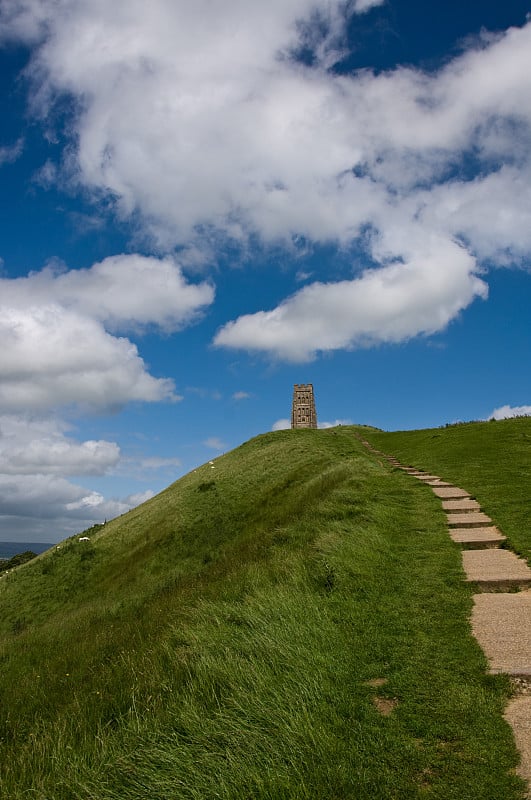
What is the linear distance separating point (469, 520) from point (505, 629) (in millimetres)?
6847

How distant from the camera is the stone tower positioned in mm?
78188

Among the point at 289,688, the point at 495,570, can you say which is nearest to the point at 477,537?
the point at 495,570

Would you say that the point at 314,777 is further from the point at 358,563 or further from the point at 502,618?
the point at 358,563

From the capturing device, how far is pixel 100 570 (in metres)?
25.6

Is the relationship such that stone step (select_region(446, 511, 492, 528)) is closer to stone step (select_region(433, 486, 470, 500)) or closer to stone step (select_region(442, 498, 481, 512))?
Answer: stone step (select_region(442, 498, 481, 512))

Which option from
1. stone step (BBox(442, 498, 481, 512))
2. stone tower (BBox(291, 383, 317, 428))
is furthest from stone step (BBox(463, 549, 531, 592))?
stone tower (BBox(291, 383, 317, 428))

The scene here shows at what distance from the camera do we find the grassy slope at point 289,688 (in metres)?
4.46

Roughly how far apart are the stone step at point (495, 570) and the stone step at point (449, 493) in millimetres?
5745

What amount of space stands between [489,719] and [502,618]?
2693 mm

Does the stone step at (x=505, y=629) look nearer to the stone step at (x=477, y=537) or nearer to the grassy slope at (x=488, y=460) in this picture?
the grassy slope at (x=488, y=460)

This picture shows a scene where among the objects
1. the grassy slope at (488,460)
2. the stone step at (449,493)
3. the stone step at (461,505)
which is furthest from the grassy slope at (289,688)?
the stone step at (449,493)

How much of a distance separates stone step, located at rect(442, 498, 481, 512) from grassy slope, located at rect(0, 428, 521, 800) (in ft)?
1.81

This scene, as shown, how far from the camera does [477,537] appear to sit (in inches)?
460

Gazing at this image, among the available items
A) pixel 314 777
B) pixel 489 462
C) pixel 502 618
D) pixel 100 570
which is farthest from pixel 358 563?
pixel 100 570
